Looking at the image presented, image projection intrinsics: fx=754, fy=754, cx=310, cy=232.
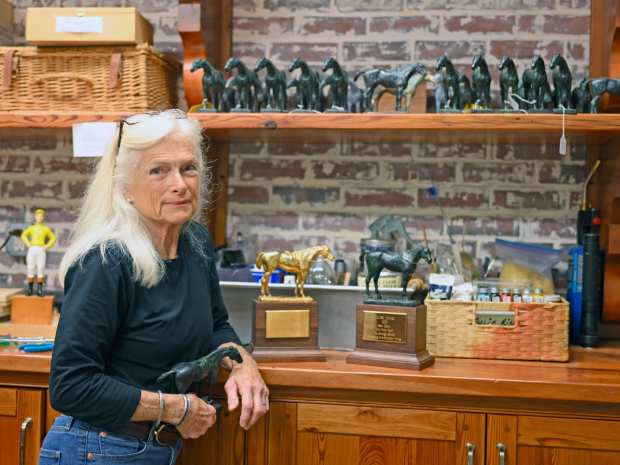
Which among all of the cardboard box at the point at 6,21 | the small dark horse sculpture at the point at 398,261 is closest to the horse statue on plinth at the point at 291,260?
the small dark horse sculpture at the point at 398,261

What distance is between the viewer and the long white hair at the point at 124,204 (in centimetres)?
170

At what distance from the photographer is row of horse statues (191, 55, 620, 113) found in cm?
221

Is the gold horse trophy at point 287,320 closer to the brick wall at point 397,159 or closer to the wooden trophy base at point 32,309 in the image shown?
the brick wall at point 397,159

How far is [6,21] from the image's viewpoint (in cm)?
278

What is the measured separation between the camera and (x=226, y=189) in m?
2.74

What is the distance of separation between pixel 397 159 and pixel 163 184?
114 cm

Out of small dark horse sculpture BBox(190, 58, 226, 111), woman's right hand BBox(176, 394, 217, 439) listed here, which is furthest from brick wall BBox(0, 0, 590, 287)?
woman's right hand BBox(176, 394, 217, 439)

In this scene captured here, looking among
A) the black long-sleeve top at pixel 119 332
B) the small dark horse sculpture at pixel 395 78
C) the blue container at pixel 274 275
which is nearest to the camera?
the black long-sleeve top at pixel 119 332

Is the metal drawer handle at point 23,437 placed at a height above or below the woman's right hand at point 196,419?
below

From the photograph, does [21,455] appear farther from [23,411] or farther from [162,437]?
[162,437]

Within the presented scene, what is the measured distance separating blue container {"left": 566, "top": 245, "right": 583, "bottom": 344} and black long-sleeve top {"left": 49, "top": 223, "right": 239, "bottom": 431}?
1186mm

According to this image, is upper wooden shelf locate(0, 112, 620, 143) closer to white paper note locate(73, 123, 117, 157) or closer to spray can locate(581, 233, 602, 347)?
white paper note locate(73, 123, 117, 157)

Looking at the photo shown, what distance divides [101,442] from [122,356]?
192 millimetres

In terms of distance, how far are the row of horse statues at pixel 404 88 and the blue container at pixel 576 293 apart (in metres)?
0.47
